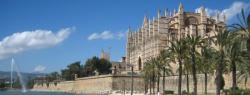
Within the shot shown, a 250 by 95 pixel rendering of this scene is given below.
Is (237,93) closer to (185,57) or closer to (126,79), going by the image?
(185,57)

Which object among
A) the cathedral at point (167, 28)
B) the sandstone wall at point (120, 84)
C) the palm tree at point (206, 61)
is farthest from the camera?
the cathedral at point (167, 28)

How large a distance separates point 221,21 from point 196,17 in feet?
25.7

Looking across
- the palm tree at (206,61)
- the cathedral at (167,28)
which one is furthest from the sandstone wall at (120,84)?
the cathedral at (167,28)

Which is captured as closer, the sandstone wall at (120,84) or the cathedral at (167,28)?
the sandstone wall at (120,84)

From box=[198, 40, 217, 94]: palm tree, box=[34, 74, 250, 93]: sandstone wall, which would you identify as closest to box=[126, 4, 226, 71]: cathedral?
box=[34, 74, 250, 93]: sandstone wall

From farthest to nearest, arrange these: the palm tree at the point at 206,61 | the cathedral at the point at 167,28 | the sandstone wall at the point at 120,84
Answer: the cathedral at the point at 167,28 → the sandstone wall at the point at 120,84 → the palm tree at the point at 206,61

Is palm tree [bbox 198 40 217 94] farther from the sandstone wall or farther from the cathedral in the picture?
the cathedral

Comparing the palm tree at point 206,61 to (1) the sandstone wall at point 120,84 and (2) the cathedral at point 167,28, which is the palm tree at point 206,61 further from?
(2) the cathedral at point 167,28

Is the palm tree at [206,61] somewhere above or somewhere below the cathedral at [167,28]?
below

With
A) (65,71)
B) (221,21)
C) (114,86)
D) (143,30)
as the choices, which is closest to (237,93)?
(114,86)

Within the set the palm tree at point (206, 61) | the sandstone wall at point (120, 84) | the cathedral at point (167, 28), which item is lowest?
the sandstone wall at point (120, 84)

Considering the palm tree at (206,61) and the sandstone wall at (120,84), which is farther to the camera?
the sandstone wall at (120,84)

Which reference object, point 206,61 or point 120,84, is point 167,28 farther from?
point 206,61

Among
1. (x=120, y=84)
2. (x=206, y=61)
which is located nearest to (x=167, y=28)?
(x=120, y=84)
